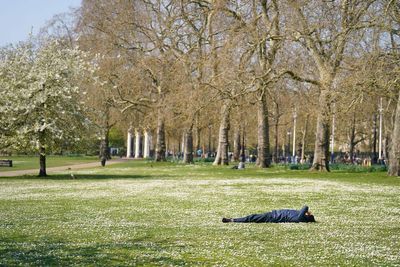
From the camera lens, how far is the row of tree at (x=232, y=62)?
36.0 metres

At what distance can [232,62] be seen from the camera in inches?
1590

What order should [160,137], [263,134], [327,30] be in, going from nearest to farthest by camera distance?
[327,30] → [263,134] → [160,137]

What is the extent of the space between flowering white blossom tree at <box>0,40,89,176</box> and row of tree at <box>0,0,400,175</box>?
0.59ft

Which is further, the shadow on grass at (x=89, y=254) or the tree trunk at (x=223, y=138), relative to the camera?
the tree trunk at (x=223, y=138)

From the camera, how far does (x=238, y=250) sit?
1139 centimetres

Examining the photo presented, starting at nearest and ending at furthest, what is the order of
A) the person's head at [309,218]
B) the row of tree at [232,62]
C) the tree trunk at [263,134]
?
the person's head at [309,218] < the row of tree at [232,62] < the tree trunk at [263,134]

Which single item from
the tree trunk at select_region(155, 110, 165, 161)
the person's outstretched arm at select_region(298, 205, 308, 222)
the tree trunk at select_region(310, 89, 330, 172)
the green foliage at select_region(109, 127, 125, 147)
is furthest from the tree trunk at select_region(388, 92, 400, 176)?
the green foliage at select_region(109, 127, 125, 147)

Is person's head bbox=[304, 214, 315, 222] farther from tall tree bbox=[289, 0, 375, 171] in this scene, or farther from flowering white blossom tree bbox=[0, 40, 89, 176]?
flowering white blossom tree bbox=[0, 40, 89, 176]

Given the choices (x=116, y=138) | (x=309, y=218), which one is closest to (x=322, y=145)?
(x=309, y=218)

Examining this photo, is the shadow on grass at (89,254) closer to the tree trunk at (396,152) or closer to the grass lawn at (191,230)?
the grass lawn at (191,230)

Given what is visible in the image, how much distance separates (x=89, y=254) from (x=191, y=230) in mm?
3859

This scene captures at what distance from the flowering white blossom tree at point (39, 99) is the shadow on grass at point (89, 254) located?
25375 millimetres

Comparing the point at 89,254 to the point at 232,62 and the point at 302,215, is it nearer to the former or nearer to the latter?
the point at 302,215

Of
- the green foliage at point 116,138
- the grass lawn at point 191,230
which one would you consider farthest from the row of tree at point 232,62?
the green foliage at point 116,138
